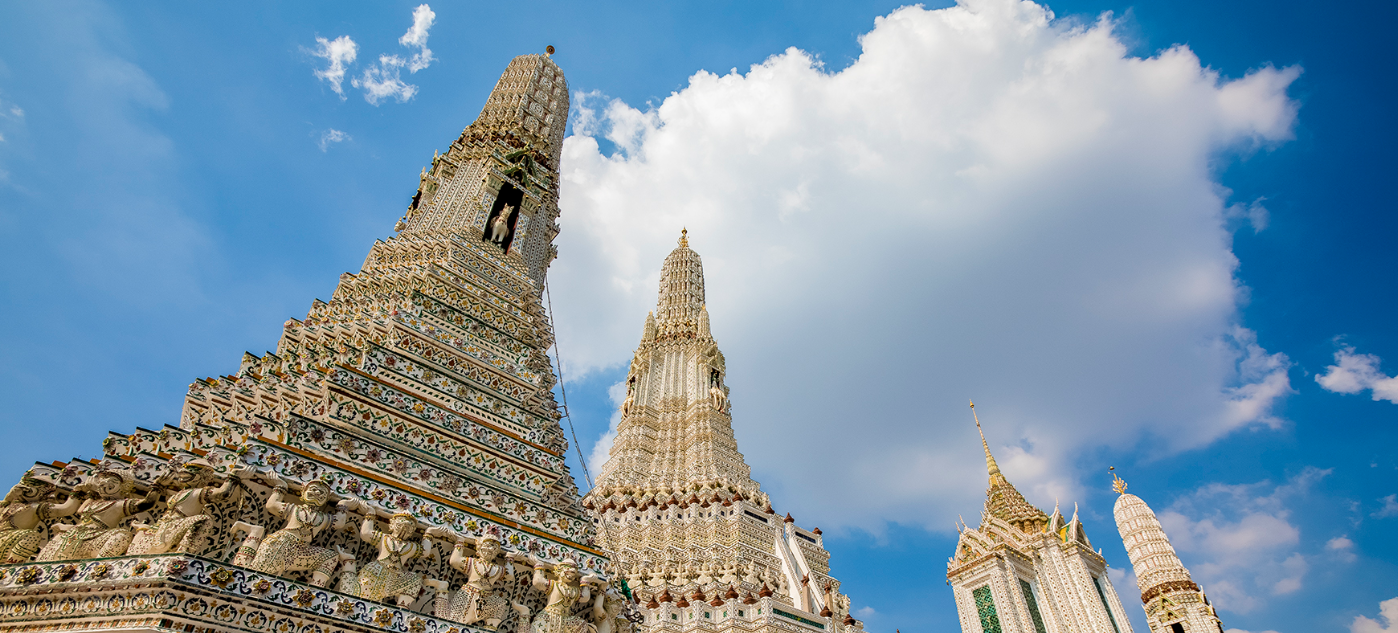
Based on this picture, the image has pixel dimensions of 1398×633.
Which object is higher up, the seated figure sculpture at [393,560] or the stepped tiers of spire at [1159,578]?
the stepped tiers of spire at [1159,578]

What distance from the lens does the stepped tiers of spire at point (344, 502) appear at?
423 cm

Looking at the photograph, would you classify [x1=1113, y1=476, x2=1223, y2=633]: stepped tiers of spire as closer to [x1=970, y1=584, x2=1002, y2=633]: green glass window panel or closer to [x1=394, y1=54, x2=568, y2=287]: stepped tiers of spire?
[x1=970, y1=584, x2=1002, y2=633]: green glass window panel

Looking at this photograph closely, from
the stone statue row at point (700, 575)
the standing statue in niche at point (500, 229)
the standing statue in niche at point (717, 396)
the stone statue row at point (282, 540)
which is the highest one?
the standing statue in niche at point (717, 396)

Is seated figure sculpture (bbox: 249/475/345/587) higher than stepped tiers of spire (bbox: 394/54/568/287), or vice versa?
stepped tiers of spire (bbox: 394/54/568/287)

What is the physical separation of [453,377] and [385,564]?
2616 mm

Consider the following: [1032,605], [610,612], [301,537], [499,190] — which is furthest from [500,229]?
[1032,605]

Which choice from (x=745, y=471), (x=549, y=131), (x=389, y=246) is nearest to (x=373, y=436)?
(x=389, y=246)

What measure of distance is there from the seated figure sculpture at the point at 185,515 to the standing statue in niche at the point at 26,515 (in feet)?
2.32

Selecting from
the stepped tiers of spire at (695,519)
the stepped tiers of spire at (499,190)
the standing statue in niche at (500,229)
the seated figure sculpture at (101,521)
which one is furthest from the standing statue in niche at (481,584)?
the stepped tiers of spire at (695,519)

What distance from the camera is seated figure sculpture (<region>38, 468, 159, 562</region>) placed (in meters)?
4.53

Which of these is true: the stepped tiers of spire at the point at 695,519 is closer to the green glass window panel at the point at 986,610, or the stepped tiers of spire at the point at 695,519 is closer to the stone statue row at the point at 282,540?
the stone statue row at the point at 282,540

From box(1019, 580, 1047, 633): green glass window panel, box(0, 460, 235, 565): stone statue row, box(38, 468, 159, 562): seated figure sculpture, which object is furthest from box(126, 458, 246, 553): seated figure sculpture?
box(1019, 580, 1047, 633): green glass window panel

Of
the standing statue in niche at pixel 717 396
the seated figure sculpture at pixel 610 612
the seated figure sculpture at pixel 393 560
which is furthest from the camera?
the standing statue in niche at pixel 717 396

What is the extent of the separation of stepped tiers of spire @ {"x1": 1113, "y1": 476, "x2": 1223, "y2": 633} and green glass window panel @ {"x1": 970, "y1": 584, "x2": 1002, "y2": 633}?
8.28 metres
